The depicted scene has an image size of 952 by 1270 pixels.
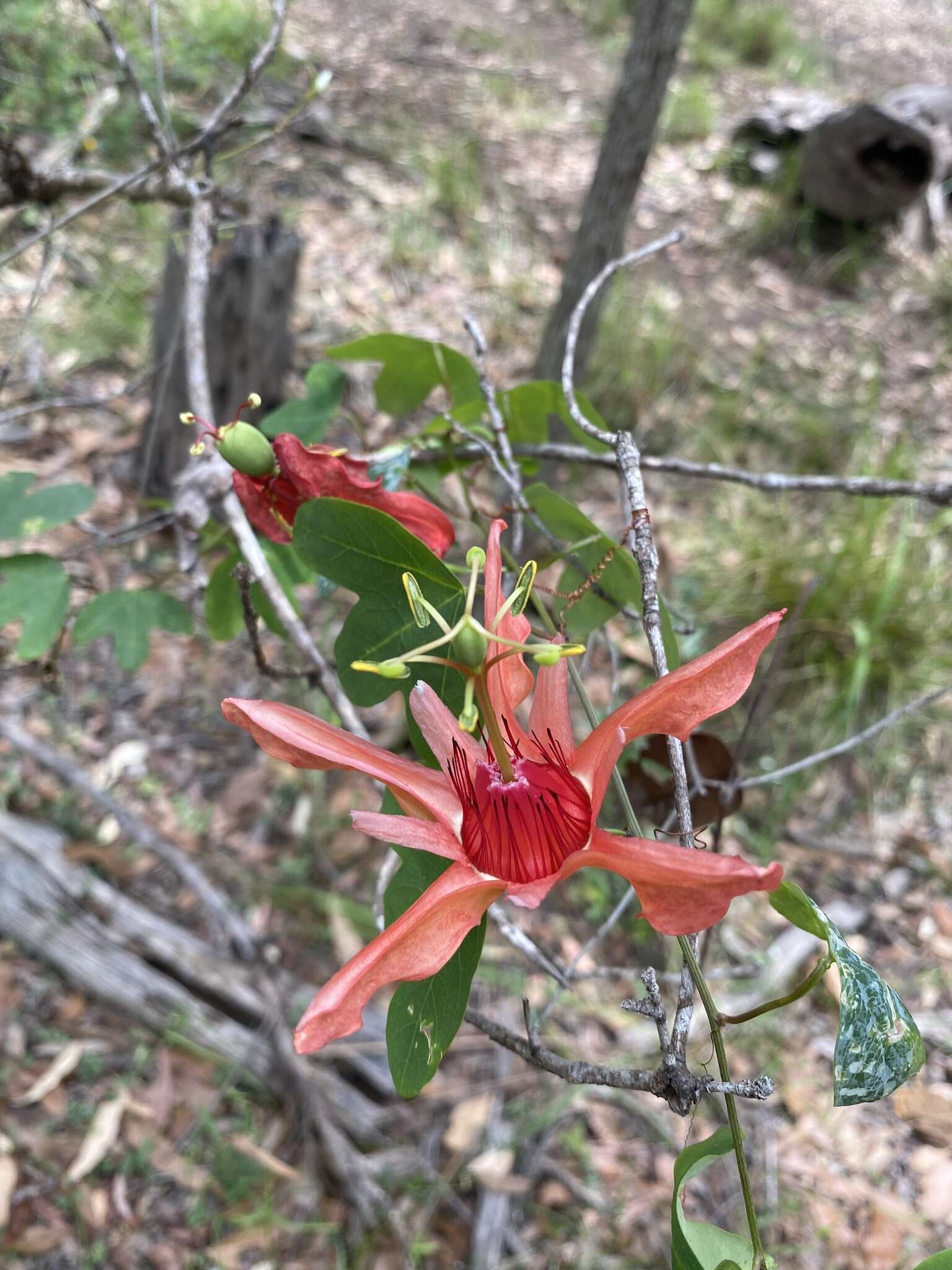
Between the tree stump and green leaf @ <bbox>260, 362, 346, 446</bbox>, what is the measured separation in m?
1.27

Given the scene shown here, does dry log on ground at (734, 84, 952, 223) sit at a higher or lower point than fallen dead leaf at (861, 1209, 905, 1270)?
higher

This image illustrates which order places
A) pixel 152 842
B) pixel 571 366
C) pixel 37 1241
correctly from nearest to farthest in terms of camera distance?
pixel 571 366 < pixel 37 1241 < pixel 152 842

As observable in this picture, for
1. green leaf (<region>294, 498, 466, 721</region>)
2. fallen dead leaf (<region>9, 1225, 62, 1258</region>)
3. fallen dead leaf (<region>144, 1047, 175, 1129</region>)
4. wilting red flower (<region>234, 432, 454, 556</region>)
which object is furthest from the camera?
fallen dead leaf (<region>144, 1047, 175, 1129</region>)

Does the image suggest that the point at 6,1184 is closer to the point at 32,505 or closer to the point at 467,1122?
the point at 467,1122

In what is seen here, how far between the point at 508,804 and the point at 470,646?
0.16 m

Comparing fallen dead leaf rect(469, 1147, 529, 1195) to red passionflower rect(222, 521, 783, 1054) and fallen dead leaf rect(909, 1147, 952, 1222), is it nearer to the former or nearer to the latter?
fallen dead leaf rect(909, 1147, 952, 1222)

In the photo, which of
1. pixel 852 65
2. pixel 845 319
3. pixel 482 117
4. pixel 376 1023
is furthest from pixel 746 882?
pixel 852 65

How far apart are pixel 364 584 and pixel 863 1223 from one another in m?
1.80

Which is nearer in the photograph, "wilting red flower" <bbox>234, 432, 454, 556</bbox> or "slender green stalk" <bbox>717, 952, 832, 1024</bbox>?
"slender green stalk" <bbox>717, 952, 832, 1024</bbox>

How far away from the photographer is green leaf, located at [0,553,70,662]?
48.1 inches

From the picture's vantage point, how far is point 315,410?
121 cm

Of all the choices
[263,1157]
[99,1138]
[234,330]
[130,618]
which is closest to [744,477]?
[130,618]

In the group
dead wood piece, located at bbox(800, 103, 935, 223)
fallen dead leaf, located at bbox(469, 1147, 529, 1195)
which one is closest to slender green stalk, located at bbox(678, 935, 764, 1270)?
fallen dead leaf, located at bbox(469, 1147, 529, 1195)

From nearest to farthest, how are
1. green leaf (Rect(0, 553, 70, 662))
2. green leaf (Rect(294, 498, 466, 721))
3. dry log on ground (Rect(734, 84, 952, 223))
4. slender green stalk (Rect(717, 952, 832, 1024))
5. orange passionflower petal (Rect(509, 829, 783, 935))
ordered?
1. orange passionflower petal (Rect(509, 829, 783, 935))
2. slender green stalk (Rect(717, 952, 832, 1024))
3. green leaf (Rect(294, 498, 466, 721))
4. green leaf (Rect(0, 553, 70, 662))
5. dry log on ground (Rect(734, 84, 952, 223))
